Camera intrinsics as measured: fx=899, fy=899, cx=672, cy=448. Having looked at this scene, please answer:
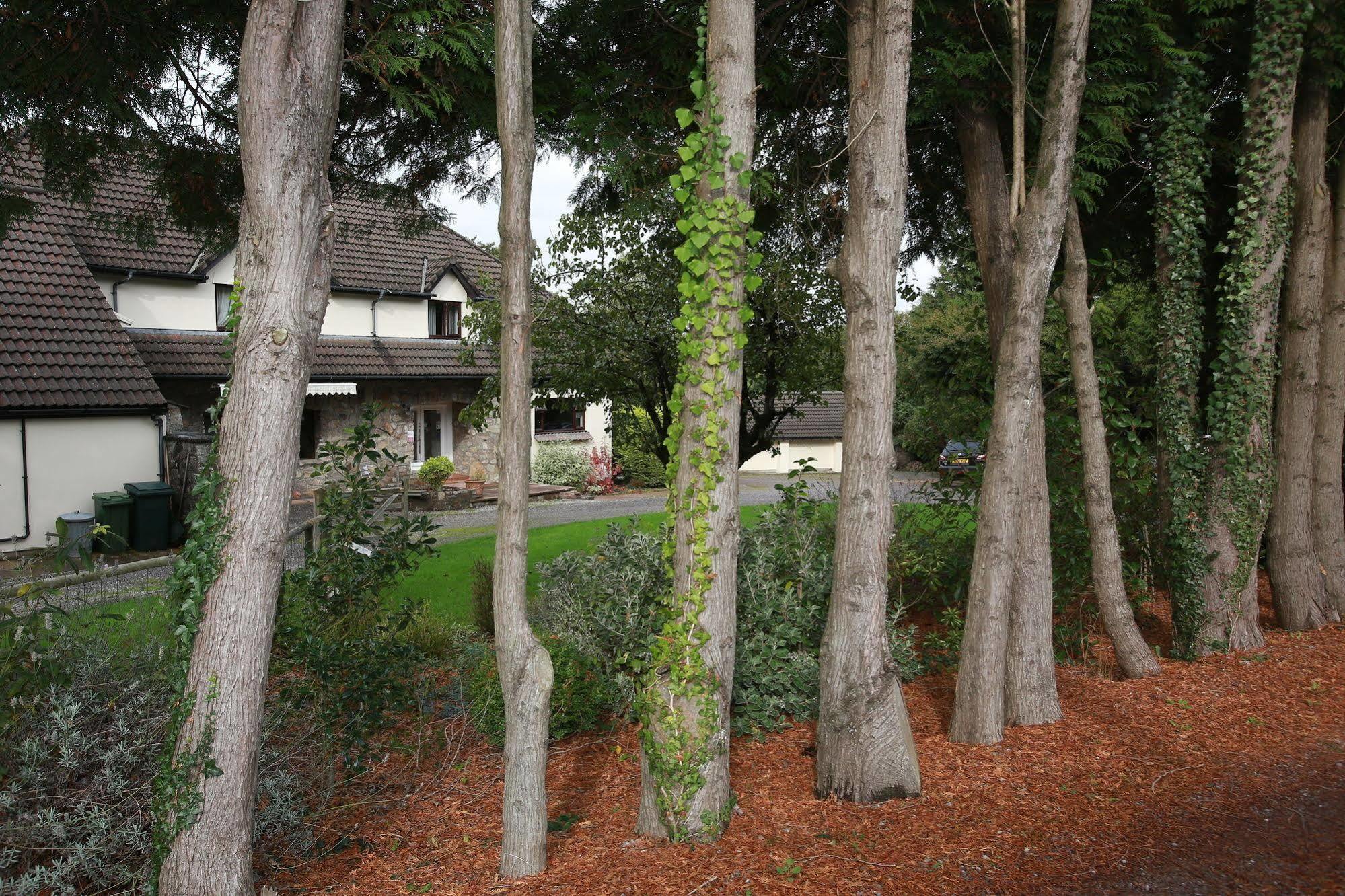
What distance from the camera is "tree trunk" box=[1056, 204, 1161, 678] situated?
20.6 ft

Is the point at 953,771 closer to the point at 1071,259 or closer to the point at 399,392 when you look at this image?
the point at 1071,259

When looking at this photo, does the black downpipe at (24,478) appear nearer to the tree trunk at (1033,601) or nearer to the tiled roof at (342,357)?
the tiled roof at (342,357)

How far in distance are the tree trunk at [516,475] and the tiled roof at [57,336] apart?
12.5 m

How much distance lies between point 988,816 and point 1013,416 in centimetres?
220

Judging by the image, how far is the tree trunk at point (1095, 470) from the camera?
6.28 m

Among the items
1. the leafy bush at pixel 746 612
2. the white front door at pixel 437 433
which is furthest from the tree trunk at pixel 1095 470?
the white front door at pixel 437 433

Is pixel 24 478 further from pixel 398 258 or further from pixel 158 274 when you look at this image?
pixel 398 258

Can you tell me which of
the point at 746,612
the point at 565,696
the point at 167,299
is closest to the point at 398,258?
the point at 167,299

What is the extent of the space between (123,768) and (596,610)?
9.02 feet

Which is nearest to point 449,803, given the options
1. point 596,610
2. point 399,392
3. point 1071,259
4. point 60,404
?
point 596,610

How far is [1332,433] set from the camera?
7.86 meters

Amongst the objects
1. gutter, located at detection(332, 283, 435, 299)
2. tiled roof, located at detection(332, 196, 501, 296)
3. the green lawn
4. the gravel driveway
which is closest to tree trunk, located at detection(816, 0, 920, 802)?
the green lawn

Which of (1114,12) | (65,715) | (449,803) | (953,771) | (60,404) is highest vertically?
(1114,12)

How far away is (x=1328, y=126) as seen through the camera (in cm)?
813
